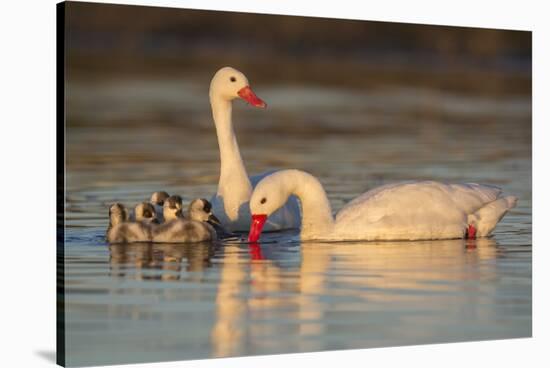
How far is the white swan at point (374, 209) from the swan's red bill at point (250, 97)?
2.92ft

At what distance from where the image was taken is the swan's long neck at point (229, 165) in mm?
17219

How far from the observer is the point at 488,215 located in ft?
55.7

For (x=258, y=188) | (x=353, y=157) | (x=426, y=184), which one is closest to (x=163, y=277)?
(x=258, y=188)

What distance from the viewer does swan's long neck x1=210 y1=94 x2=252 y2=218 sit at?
56.5ft

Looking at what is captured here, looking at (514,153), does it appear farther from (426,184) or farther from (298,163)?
(298,163)

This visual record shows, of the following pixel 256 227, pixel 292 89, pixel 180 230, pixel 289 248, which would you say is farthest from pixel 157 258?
pixel 292 89

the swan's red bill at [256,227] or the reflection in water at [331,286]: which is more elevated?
the swan's red bill at [256,227]

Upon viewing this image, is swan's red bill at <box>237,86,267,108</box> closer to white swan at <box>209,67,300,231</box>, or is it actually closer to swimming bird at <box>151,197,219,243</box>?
white swan at <box>209,67,300,231</box>

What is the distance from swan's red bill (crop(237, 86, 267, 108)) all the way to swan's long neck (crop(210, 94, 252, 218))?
0.24 meters

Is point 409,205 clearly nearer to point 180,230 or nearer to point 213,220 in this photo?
point 213,220

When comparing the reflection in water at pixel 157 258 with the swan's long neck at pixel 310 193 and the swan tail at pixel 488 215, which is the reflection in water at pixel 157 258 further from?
the swan tail at pixel 488 215

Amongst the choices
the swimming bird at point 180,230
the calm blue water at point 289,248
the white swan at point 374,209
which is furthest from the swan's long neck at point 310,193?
the swimming bird at point 180,230

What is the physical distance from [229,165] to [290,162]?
1.20 meters

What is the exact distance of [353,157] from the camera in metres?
19.0
